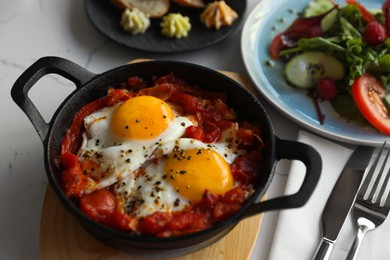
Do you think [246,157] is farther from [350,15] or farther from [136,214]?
[350,15]

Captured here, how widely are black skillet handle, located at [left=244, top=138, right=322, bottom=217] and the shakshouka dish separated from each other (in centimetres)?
17

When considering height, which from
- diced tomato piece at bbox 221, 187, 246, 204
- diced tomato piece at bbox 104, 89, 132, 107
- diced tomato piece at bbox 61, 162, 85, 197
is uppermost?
diced tomato piece at bbox 104, 89, 132, 107

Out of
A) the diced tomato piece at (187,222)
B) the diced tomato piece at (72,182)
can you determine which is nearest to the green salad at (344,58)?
the diced tomato piece at (187,222)

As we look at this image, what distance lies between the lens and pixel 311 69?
2852 mm

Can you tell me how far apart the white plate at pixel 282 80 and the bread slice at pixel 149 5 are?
560mm

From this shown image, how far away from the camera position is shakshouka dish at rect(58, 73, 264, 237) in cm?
190

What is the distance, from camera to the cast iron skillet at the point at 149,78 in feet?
5.72

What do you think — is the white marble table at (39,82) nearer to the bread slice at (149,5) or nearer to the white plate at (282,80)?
the white plate at (282,80)

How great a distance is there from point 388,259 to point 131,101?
1.35m

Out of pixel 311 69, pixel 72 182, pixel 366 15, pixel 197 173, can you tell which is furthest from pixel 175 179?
pixel 366 15

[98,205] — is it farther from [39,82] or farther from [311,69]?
[311,69]

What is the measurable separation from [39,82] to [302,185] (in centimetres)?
173

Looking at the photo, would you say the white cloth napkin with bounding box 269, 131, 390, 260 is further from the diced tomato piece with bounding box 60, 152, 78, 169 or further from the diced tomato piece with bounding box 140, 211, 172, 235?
the diced tomato piece with bounding box 60, 152, 78, 169

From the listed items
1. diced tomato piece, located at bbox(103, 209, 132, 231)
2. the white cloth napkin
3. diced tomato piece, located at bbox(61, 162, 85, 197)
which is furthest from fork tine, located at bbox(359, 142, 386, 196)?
diced tomato piece, located at bbox(61, 162, 85, 197)
